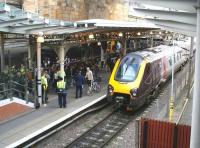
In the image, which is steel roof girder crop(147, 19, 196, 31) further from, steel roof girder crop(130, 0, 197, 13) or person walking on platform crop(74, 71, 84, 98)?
person walking on platform crop(74, 71, 84, 98)

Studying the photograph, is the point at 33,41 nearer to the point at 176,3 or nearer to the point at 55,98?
the point at 55,98

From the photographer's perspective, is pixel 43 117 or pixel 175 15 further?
Result: pixel 43 117

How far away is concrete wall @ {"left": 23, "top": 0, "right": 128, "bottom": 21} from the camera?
32719 mm

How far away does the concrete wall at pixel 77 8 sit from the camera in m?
32.7

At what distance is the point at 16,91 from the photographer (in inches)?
656

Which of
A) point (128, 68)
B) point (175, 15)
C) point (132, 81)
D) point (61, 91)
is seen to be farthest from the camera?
point (128, 68)

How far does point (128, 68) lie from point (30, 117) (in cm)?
532

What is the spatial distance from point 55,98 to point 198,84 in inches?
568

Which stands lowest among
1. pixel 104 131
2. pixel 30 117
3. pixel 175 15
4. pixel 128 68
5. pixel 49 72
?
pixel 104 131

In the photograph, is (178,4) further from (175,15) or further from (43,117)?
(43,117)

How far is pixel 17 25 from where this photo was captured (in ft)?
51.6

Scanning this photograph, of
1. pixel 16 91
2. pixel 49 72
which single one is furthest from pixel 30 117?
pixel 49 72

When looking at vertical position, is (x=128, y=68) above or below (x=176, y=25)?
below

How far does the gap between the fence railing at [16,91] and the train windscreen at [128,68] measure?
4138 mm
